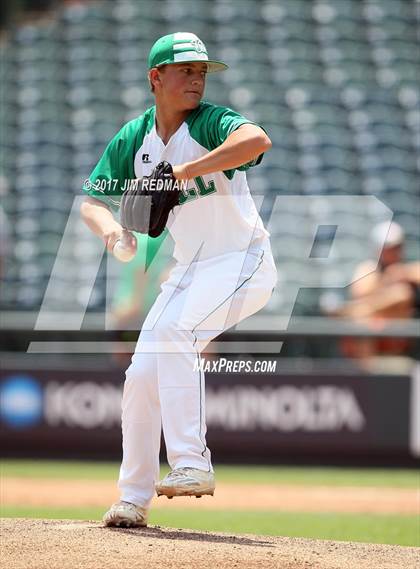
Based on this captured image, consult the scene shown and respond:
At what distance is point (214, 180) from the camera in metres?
4.52

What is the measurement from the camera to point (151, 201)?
4.34 m

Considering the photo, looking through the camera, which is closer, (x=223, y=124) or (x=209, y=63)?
(x=223, y=124)

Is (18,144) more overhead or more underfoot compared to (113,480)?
more overhead

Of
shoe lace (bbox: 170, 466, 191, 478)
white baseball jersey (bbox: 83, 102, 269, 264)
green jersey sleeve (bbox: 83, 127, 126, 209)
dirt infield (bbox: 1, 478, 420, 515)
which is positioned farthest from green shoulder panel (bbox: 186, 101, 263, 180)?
dirt infield (bbox: 1, 478, 420, 515)

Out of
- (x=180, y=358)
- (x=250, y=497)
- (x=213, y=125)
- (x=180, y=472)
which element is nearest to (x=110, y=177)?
(x=213, y=125)

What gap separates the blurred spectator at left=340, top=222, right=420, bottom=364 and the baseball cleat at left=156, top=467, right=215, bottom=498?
5634 millimetres

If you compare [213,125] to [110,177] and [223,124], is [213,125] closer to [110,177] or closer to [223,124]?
[223,124]

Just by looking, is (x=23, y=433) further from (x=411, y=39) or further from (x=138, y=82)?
(x=411, y=39)

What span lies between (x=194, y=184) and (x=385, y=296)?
5.81 metres

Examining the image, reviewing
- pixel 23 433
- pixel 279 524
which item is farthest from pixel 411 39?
pixel 279 524

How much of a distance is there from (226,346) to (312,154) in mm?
4267

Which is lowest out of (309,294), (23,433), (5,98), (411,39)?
(23,433)

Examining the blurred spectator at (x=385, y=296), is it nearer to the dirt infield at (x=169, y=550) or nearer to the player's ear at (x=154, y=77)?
the dirt infield at (x=169, y=550)

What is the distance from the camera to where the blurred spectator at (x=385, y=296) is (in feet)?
32.1
